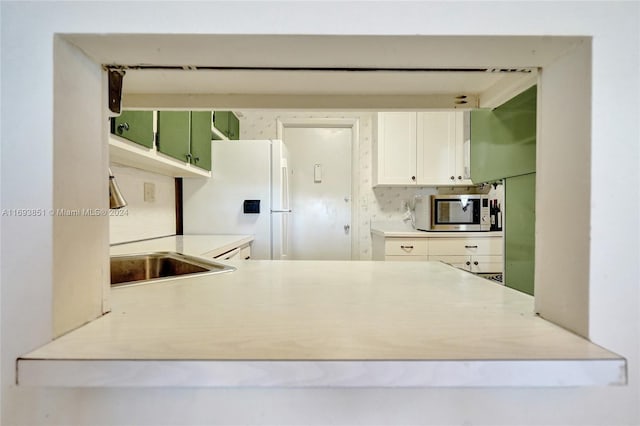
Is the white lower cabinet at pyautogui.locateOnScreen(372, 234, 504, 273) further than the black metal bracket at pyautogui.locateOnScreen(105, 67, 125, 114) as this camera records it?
Yes

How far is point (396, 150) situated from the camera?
3.04 meters

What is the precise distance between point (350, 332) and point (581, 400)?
1.14 ft

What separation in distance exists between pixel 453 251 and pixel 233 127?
2.33 meters

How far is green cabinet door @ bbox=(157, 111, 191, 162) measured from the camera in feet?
5.60

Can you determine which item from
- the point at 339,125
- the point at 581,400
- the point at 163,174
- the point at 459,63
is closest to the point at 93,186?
the point at 459,63

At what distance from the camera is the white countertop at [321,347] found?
381 mm

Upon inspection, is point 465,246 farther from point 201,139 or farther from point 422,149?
point 201,139

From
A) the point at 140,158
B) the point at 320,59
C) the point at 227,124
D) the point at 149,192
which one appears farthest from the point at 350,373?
the point at 227,124

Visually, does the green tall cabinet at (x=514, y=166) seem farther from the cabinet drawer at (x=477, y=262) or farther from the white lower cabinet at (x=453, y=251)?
the cabinet drawer at (x=477, y=262)

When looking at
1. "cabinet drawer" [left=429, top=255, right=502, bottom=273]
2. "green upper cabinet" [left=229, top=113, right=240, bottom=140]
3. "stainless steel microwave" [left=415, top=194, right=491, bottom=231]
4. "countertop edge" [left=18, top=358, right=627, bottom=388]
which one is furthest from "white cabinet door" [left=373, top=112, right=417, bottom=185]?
"countertop edge" [left=18, top=358, right=627, bottom=388]

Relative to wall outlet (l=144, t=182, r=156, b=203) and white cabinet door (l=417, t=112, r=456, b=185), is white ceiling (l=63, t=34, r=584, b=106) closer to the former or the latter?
wall outlet (l=144, t=182, r=156, b=203)

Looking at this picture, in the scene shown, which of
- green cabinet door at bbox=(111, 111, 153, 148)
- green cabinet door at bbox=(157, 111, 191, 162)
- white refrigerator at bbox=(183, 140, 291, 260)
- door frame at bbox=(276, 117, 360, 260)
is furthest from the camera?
door frame at bbox=(276, 117, 360, 260)

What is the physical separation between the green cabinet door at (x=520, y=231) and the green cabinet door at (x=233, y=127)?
255 cm

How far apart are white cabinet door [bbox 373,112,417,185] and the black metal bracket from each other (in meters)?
2.58
